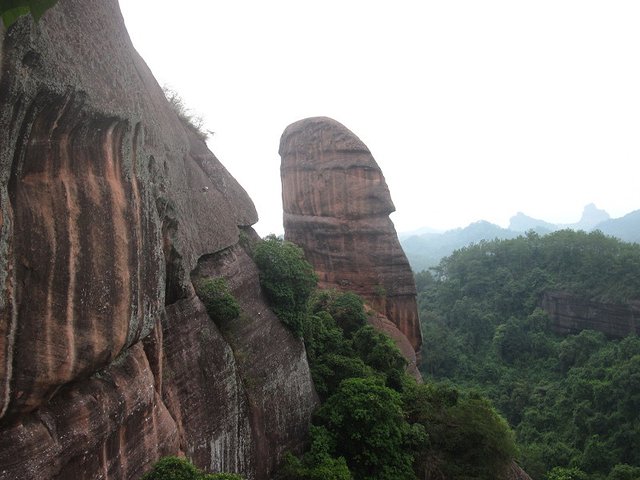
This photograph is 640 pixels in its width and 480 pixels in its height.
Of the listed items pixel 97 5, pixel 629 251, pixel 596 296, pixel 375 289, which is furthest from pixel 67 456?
pixel 629 251

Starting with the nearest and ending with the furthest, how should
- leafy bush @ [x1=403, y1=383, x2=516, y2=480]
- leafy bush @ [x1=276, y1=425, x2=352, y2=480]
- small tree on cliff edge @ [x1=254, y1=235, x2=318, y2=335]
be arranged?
leafy bush @ [x1=276, y1=425, x2=352, y2=480] < small tree on cliff edge @ [x1=254, y1=235, x2=318, y2=335] < leafy bush @ [x1=403, y1=383, x2=516, y2=480]

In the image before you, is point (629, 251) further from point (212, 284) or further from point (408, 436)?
point (212, 284)

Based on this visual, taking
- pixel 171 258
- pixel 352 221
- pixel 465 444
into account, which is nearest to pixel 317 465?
pixel 465 444

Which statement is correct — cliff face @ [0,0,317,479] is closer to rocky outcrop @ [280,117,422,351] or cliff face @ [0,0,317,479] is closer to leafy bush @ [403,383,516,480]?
leafy bush @ [403,383,516,480]

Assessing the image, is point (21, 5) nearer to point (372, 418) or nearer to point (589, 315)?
point (372, 418)

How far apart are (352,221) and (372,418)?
11.6 m

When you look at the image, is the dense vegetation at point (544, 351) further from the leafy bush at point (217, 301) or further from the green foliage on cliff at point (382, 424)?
the leafy bush at point (217, 301)

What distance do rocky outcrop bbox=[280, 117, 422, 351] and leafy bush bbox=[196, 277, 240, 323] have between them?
1270cm

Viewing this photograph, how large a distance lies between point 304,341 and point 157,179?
7.74 m

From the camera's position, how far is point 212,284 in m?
11.0

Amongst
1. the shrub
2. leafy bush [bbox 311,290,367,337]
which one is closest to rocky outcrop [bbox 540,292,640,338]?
leafy bush [bbox 311,290,367,337]

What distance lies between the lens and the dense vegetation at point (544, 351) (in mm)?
22688

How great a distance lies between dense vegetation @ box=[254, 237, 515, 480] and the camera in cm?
1269

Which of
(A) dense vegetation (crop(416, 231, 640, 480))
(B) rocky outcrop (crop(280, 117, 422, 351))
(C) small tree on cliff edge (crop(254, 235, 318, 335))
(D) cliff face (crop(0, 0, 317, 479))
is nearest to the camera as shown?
(D) cliff face (crop(0, 0, 317, 479))
